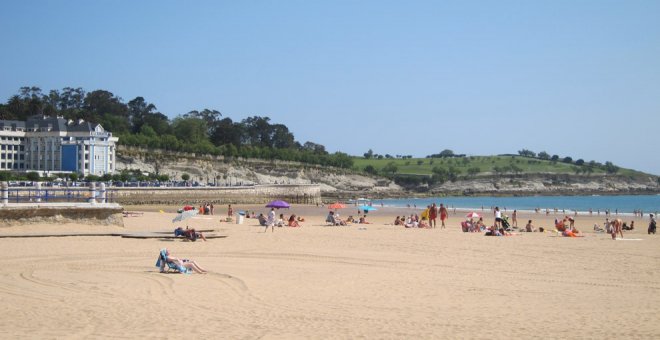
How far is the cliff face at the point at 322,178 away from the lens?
106562mm

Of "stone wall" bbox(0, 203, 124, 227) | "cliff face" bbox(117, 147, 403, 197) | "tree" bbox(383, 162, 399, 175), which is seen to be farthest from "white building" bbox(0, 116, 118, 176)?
"tree" bbox(383, 162, 399, 175)

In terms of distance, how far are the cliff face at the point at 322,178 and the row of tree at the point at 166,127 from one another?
241cm

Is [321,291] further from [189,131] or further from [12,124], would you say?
[189,131]

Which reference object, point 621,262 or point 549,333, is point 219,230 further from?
point 549,333

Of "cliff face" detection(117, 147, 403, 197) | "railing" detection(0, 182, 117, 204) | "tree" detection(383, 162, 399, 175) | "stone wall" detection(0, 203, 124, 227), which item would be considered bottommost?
"stone wall" detection(0, 203, 124, 227)

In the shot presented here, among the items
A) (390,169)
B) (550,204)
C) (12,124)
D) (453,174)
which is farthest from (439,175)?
(12,124)

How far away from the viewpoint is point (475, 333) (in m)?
9.60

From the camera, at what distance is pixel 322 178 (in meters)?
143

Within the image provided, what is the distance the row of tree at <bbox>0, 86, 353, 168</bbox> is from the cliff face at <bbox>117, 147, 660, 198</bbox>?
94.9 inches

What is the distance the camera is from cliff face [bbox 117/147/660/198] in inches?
4195

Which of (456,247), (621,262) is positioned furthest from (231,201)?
(621,262)

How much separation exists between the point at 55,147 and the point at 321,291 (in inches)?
3484

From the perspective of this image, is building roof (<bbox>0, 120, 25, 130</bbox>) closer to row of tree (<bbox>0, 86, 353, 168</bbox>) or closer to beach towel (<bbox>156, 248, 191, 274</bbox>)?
row of tree (<bbox>0, 86, 353, 168</bbox>)

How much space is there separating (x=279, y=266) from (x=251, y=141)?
148636 millimetres
